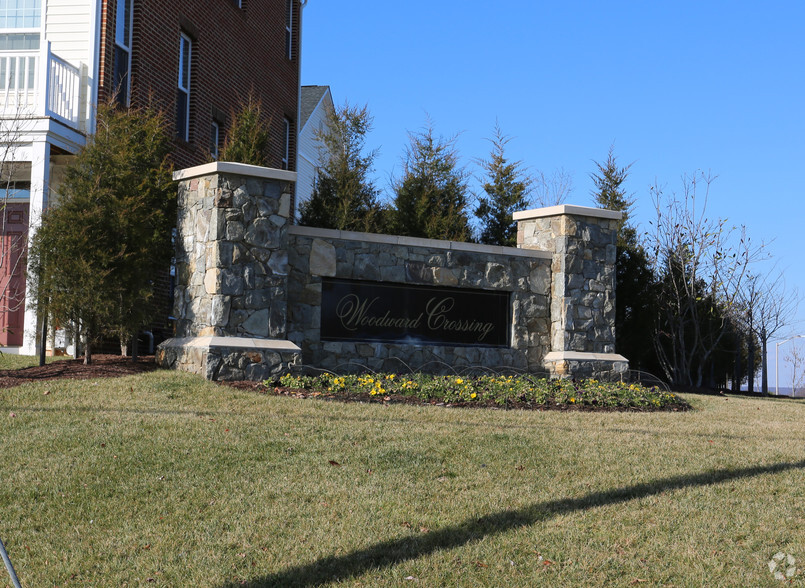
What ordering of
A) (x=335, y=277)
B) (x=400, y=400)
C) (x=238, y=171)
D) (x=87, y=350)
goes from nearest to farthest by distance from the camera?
(x=400, y=400) → (x=238, y=171) → (x=87, y=350) → (x=335, y=277)

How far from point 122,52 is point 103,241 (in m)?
5.14

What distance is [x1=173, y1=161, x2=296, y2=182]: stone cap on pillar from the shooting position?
11.1 m

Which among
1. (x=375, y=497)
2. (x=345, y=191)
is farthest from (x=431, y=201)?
(x=375, y=497)

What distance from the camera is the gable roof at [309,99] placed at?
28.6 m

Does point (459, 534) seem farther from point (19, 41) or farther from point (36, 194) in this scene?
point (19, 41)

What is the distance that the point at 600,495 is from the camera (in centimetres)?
625

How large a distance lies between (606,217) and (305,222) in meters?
6.04

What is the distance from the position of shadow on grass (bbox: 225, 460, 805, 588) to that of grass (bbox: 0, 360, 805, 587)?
0.7 inches

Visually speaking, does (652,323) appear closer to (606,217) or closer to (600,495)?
(606,217)

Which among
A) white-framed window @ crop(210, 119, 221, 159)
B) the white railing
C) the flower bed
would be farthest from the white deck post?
white-framed window @ crop(210, 119, 221, 159)

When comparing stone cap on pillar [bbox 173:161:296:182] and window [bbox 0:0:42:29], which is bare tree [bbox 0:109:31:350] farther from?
stone cap on pillar [bbox 173:161:296:182]

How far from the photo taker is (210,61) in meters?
17.5

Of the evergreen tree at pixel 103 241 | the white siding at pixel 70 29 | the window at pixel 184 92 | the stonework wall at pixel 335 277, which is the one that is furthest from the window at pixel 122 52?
the stonework wall at pixel 335 277

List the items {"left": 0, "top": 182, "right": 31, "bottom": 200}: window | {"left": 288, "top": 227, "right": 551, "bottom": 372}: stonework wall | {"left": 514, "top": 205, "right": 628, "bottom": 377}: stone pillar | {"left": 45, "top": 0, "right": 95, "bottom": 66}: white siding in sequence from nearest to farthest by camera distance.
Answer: {"left": 288, "top": 227, "right": 551, "bottom": 372}: stonework wall → {"left": 514, "top": 205, "right": 628, "bottom": 377}: stone pillar → {"left": 0, "top": 182, "right": 31, "bottom": 200}: window → {"left": 45, "top": 0, "right": 95, "bottom": 66}: white siding
